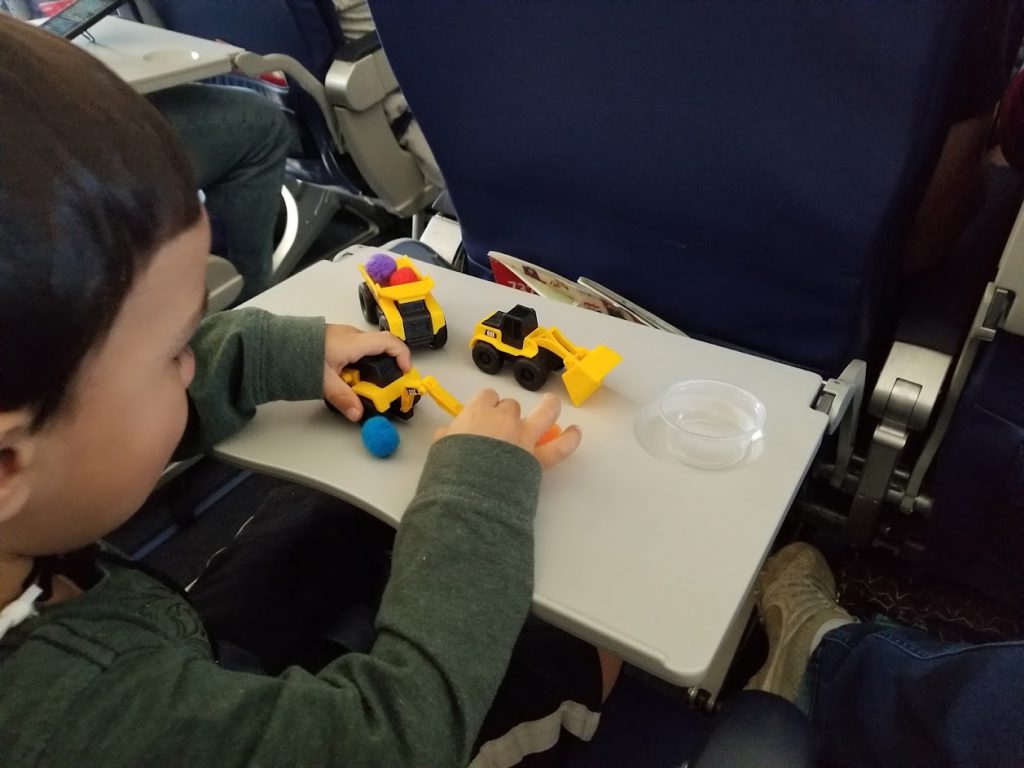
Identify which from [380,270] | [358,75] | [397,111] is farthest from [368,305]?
[397,111]

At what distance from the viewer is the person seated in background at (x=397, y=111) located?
5.06 feet

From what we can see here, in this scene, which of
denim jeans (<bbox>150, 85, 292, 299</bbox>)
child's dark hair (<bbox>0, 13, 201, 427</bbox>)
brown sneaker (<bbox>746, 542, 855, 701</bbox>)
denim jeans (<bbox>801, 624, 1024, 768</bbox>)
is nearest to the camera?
child's dark hair (<bbox>0, 13, 201, 427</bbox>)

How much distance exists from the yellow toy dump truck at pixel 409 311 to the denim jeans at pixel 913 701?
466 mm

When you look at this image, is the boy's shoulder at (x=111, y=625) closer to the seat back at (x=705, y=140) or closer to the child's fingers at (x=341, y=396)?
the child's fingers at (x=341, y=396)

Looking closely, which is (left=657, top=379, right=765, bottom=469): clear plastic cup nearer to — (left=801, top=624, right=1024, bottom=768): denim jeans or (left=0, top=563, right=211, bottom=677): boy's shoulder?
(left=801, top=624, right=1024, bottom=768): denim jeans

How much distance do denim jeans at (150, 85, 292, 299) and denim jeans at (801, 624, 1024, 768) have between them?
1.37m

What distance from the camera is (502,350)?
27.4 inches

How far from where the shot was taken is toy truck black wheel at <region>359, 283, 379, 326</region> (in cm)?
79

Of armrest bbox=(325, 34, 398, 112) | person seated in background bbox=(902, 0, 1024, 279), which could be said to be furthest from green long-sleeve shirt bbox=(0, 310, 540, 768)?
armrest bbox=(325, 34, 398, 112)

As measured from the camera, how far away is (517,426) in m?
0.60

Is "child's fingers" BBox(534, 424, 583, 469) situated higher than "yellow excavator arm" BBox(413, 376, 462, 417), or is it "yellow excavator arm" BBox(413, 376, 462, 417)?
"child's fingers" BBox(534, 424, 583, 469)

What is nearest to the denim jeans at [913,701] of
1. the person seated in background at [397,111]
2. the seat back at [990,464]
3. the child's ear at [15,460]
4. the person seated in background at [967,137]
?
the seat back at [990,464]

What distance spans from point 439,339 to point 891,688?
52cm

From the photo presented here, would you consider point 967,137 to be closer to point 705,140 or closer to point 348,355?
point 705,140
